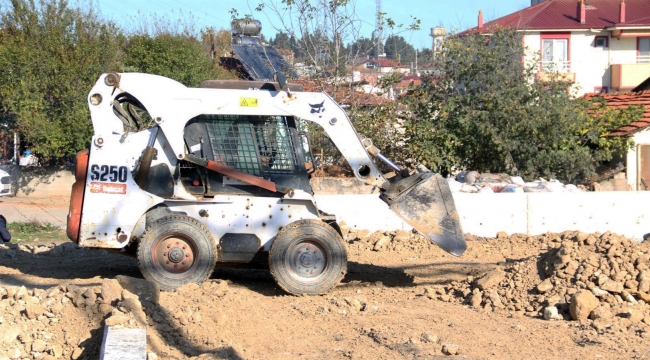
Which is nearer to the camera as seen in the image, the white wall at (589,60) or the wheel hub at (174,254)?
the wheel hub at (174,254)

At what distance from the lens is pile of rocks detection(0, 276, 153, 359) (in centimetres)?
663

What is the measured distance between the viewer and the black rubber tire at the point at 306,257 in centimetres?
874

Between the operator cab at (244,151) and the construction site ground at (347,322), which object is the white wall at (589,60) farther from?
the operator cab at (244,151)

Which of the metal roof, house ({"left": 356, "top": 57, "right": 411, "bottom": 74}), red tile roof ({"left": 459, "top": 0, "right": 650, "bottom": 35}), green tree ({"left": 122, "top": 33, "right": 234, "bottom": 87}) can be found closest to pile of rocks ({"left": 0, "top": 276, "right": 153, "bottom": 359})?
the metal roof

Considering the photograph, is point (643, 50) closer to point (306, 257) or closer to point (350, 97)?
point (350, 97)

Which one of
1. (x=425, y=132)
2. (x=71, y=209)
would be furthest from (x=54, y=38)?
(x=71, y=209)

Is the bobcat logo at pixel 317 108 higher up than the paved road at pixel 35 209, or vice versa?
the bobcat logo at pixel 317 108

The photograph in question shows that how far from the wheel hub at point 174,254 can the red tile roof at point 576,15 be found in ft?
104

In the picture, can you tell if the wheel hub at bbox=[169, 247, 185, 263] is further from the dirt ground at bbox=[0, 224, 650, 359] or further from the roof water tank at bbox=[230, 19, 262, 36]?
the roof water tank at bbox=[230, 19, 262, 36]

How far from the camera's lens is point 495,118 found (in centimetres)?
1752

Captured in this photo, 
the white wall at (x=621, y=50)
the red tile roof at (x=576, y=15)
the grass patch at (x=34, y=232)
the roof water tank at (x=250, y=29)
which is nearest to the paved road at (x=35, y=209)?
the grass patch at (x=34, y=232)

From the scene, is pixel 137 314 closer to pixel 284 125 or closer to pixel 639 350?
pixel 284 125

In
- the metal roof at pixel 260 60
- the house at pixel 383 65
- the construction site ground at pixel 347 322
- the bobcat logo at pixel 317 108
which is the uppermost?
the metal roof at pixel 260 60

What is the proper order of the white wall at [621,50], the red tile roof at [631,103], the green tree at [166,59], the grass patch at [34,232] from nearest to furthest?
the grass patch at [34,232] < the red tile roof at [631,103] < the green tree at [166,59] < the white wall at [621,50]
